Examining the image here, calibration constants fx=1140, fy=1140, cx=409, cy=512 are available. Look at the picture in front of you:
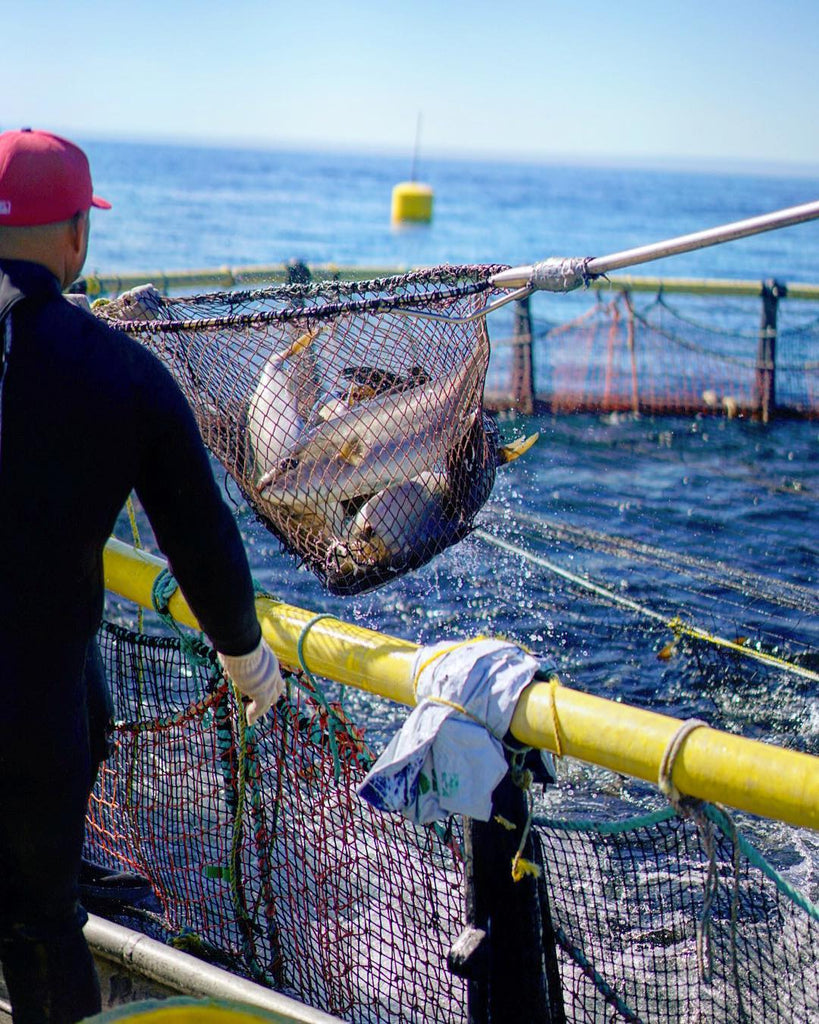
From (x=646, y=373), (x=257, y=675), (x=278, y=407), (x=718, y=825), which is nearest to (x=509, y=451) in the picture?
(x=278, y=407)

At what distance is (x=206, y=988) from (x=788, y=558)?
609cm

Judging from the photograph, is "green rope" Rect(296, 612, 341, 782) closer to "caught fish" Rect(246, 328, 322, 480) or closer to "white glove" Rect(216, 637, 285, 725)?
"white glove" Rect(216, 637, 285, 725)

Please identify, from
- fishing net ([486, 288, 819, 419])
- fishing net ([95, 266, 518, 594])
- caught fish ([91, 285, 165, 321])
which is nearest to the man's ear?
fishing net ([95, 266, 518, 594])

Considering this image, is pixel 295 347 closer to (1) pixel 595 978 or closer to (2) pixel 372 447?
(2) pixel 372 447

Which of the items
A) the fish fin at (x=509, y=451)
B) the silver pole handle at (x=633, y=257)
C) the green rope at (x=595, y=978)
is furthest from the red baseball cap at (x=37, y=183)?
the green rope at (x=595, y=978)

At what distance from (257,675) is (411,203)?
126 ft

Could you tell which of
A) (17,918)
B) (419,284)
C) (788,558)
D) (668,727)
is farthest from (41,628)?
(788,558)

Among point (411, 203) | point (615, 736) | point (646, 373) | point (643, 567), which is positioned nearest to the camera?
point (615, 736)

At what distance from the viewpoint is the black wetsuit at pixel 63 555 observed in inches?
79.5

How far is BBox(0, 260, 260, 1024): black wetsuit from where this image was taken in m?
2.02

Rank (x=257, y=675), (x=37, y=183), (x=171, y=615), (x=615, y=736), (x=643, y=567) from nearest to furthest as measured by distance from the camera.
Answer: (x=615, y=736) < (x=37, y=183) < (x=257, y=675) < (x=171, y=615) < (x=643, y=567)

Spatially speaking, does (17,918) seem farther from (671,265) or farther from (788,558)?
(671,265)

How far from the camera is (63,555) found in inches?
82.6

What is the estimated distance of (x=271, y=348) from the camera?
322 cm
